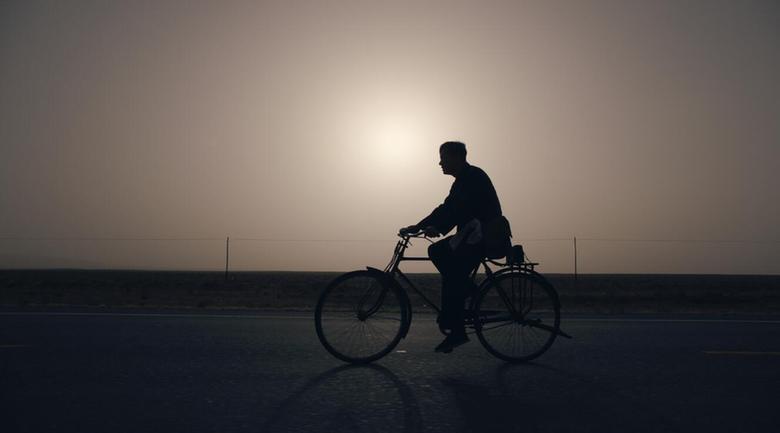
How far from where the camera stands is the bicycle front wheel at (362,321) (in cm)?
651

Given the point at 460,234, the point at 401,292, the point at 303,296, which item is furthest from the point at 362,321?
the point at 303,296

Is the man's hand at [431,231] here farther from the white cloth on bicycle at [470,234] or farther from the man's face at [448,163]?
the man's face at [448,163]

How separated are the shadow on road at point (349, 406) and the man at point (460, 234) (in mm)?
1009

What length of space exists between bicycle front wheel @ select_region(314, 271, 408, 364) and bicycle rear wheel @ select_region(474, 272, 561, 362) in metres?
0.85

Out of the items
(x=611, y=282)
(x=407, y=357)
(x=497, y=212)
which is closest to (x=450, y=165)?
(x=497, y=212)

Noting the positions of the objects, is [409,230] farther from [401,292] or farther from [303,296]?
[303,296]

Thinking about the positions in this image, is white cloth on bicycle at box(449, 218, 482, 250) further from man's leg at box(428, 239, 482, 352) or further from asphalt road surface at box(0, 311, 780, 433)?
asphalt road surface at box(0, 311, 780, 433)

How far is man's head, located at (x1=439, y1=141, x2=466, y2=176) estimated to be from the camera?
6809 millimetres

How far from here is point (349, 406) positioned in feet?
15.7

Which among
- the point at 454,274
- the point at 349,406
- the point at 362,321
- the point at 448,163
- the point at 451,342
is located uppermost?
the point at 448,163

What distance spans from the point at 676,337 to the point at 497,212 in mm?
3190

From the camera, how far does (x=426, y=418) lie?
4.48 metres

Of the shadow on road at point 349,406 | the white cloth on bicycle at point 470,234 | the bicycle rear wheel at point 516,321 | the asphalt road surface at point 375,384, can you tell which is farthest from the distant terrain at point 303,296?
the shadow on road at point 349,406

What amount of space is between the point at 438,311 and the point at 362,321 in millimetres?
760
